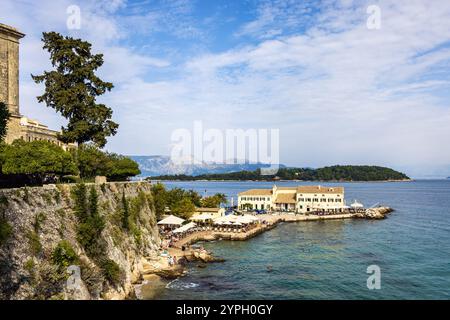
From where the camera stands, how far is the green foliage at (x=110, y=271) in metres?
24.8

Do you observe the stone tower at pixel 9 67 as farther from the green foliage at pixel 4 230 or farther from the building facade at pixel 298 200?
the building facade at pixel 298 200

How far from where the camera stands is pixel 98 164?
1423 inches

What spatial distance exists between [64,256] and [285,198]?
71843mm

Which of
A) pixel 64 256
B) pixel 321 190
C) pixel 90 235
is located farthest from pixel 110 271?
pixel 321 190

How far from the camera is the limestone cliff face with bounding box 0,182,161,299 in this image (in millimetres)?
18641

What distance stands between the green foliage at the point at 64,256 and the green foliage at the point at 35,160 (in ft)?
24.5

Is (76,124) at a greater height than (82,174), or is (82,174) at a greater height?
(76,124)

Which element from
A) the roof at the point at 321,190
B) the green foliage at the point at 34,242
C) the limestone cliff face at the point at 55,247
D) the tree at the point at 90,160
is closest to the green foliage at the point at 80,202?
the limestone cliff face at the point at 55,247

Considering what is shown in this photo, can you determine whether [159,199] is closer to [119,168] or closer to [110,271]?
[119,168]

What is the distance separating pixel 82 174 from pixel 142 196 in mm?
6533
